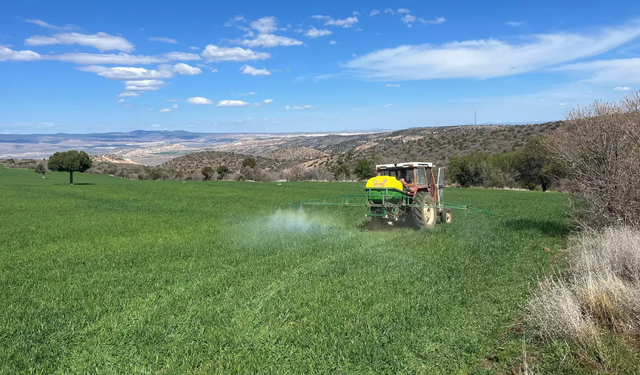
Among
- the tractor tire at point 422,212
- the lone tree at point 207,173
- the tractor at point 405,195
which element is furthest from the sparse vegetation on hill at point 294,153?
the tractor tire at point 422,212

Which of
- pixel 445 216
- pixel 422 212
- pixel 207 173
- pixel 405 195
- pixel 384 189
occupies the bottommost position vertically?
pixel 445 216

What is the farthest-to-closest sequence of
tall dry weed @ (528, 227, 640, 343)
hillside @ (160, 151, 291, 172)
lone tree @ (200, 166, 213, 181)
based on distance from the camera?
hillside @ (160, 151, 291, 172) → lone tree @ (200, 166, 213, 181) → tall dry weed @ (528, 227, 640, 343)

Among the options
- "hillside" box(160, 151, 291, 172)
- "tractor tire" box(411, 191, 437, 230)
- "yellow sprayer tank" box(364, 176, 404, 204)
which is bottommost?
"tractor tire" box(411, 191, 437, 230)

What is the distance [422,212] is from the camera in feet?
→ 44.1

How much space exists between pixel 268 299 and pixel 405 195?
6911 mm

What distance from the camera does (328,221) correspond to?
1681cm

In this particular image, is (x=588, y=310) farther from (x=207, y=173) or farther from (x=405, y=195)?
(x=207, y=173)

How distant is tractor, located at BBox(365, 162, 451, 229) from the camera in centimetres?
1239

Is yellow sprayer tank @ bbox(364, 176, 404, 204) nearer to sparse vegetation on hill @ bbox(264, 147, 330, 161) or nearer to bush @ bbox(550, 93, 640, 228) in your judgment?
bush @ bbox(550, 93, 640, 228)

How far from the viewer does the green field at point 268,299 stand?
5172 mm

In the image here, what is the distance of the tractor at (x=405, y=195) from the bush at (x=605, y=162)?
4014 millimetres

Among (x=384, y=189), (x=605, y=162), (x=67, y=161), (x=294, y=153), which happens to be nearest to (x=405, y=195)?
(x=384, y=189)

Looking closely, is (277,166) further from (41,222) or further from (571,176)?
(571,176)

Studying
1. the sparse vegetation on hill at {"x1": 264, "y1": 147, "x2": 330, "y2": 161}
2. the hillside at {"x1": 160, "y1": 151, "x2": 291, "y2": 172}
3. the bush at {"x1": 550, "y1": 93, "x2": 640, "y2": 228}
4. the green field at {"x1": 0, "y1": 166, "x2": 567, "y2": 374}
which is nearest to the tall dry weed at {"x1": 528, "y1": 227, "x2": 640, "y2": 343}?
the green field at {"x1": 0, "y1": 166, "x2": 567, "y2": 374}
